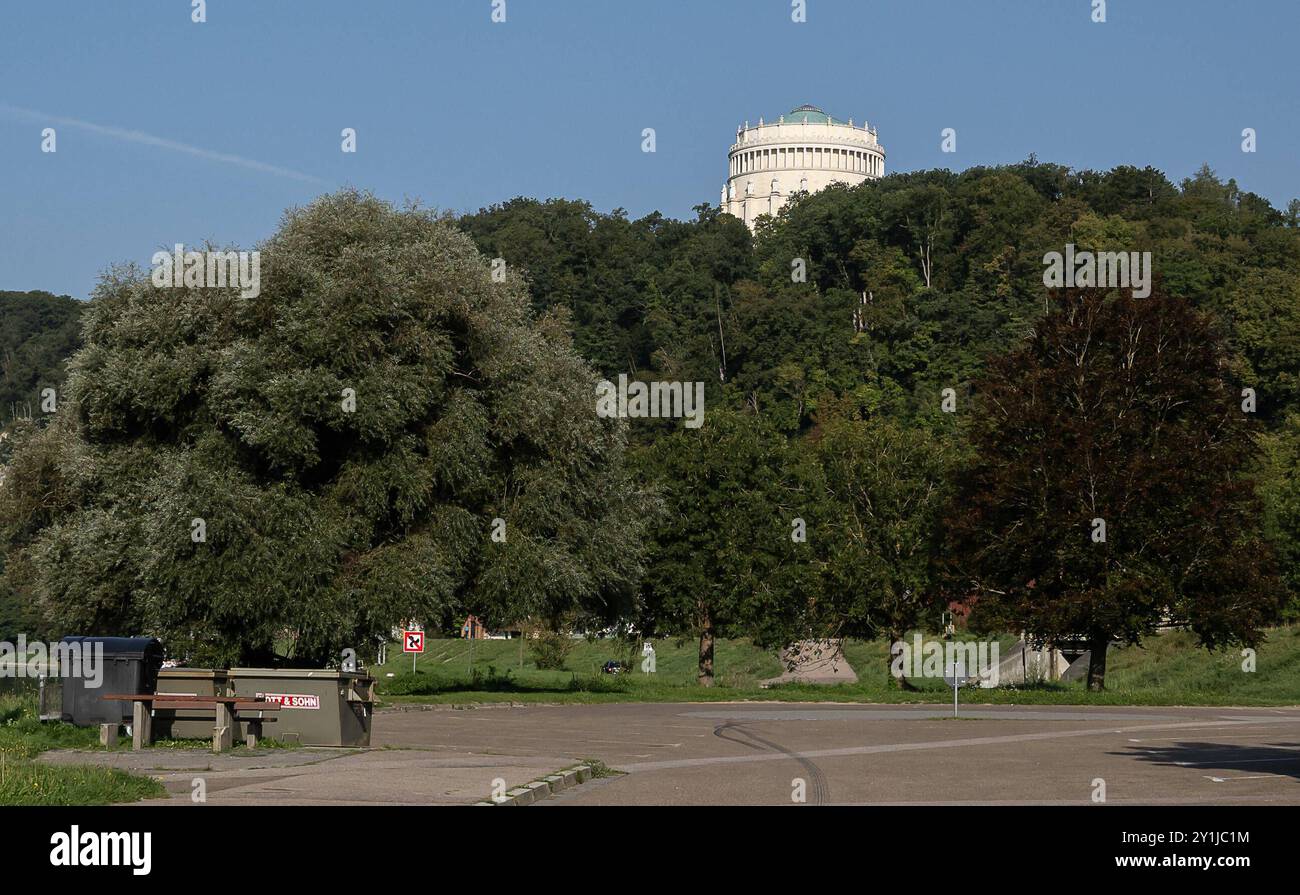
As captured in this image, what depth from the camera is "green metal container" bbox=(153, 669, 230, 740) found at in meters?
21.9

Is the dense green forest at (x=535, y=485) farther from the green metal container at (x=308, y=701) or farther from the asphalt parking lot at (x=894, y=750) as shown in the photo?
the green metal container at (x=308, y=701)

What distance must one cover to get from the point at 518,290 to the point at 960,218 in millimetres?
104191

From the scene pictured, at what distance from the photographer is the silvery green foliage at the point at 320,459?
37406 millimetres

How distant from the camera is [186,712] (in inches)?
868

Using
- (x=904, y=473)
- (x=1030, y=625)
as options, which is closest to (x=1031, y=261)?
(x=904, y=473)

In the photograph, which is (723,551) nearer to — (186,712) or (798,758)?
(798,758)

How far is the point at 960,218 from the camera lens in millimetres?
143625

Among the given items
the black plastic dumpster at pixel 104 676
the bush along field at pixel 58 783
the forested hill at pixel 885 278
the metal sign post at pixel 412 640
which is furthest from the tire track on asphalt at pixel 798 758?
the forested hill at pixel 885 278

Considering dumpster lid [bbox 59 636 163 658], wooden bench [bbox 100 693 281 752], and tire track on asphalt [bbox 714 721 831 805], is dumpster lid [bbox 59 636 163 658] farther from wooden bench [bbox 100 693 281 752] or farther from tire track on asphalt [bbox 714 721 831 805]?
tire track on asphalt [bbox 714 721 831 805]

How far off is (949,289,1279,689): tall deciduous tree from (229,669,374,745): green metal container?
86.7 feet

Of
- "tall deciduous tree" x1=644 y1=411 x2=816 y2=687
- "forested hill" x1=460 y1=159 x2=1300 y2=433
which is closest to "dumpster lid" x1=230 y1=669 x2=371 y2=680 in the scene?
"tall deciduous tree" x1=644 y1=411 x2=816 y2=687

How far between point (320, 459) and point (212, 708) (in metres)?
18.2

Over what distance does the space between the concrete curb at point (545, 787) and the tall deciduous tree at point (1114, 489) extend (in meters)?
27.9
